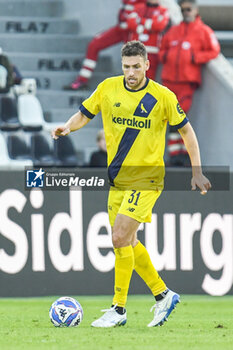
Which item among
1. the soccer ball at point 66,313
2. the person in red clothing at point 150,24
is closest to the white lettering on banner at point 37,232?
the soccer ball at point 66,313

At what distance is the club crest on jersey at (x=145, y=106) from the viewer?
7.36m

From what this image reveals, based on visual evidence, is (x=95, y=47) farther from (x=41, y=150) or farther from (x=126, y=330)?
(x=126, y=330)

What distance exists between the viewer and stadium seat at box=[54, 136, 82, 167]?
1238 centimetres

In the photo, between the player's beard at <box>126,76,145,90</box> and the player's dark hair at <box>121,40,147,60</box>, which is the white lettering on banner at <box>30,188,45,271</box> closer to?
the player's beard at <box>126,76,145,90</box>

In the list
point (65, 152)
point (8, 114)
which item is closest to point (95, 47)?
point (65, 152)

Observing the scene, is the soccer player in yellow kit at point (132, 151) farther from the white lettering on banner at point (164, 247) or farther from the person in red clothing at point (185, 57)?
the person in red clothing at point (185, 57)

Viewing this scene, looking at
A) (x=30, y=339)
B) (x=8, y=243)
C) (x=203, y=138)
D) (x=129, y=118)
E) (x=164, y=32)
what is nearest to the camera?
(x=30, y=339)

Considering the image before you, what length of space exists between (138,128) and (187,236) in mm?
3054

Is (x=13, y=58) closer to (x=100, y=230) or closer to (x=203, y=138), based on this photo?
(x=203, y=138)

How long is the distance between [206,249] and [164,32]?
14.3ft

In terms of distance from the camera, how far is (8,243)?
32.7ft

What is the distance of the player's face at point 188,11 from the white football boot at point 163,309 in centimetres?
568

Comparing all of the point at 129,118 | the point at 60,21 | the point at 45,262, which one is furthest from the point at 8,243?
the point at 60,21

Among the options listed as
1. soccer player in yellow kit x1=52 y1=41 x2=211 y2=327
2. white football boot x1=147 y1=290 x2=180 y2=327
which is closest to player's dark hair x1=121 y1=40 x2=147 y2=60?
soccer player in yellow kit x1=52 y1=41 x2=211 y2=327
